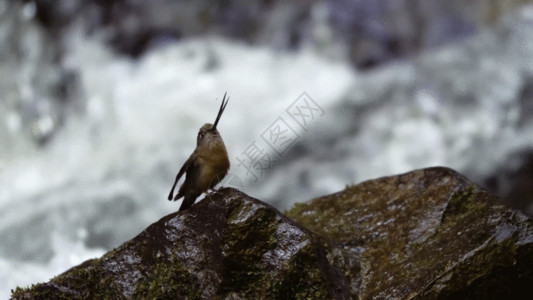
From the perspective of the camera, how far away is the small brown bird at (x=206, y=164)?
14.8ft

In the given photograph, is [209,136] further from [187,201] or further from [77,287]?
[77,287]

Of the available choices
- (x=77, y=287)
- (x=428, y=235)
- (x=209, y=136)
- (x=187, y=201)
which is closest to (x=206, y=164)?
(x=209, y=136)

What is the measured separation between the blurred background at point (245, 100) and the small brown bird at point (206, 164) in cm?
554

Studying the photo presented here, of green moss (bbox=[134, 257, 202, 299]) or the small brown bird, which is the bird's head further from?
green moss (bbox=[134, 257, 202, 299])

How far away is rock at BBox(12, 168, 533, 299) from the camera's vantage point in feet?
13.4

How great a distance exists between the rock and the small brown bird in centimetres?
17

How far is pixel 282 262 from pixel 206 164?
0.91 meters

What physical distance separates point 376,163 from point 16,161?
7.04m

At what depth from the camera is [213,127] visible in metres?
4.57

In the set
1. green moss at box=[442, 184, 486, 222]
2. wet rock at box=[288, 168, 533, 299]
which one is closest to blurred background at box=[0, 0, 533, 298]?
wet rock at box=[288, 168, 533, 299]

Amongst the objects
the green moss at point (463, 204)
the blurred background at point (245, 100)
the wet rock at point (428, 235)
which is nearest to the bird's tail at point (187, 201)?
the wet rock at point (428, 235)

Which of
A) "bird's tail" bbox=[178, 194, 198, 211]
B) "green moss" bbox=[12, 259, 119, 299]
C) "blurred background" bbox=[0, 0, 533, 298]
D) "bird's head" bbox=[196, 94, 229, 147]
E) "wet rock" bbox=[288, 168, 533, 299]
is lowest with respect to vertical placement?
"wet rock" bbox=[288, 168, 533, 299]

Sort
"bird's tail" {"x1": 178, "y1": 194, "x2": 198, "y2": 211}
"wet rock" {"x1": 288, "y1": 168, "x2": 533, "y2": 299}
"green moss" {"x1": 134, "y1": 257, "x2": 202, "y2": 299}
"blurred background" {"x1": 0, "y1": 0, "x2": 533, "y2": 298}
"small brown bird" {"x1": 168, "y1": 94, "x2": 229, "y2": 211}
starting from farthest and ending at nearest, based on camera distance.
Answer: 1. "blurred background" {"x1": 0, "y1": 0, "x2": 533, "y2": 298}
2. "bird's tail" {"x1": 178, "y1": 194, "x2": 198, "y2": 211}
3. "small brown bird" {"x1": 168, "y1": 94, "x2": 229, "y2": 211}
4. "wet rock" {"x1": 288, "y1": 168, "x2": 533, "y2": 299}
5. "green moss" {"x1": 134, "y1": 257, "x2": 202, "y2": 299}

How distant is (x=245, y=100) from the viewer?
491 inches
